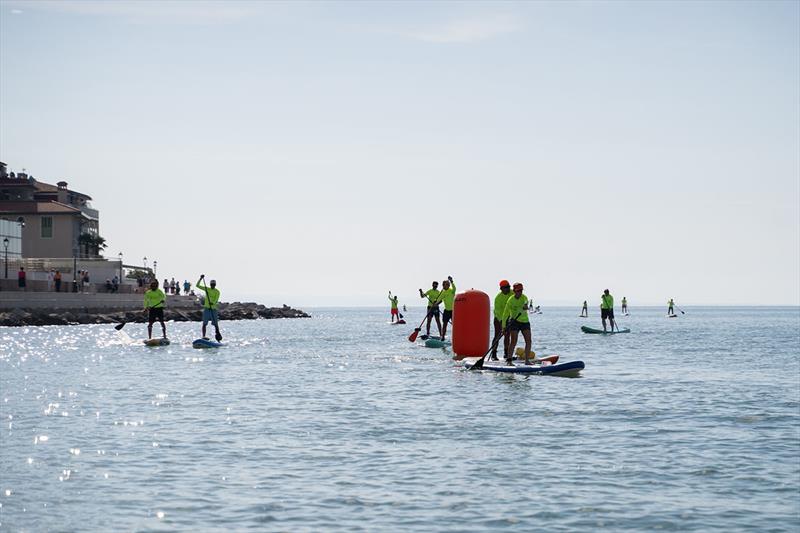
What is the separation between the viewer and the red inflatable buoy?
91.9ft

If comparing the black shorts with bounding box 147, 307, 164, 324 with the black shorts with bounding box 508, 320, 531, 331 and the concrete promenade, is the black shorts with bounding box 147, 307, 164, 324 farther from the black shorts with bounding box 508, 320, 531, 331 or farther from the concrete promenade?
the concrete promenade

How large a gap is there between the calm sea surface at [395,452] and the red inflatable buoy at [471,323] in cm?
487

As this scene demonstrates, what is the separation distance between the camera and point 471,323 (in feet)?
91.9

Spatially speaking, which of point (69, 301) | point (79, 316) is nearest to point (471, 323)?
point (79, 316)

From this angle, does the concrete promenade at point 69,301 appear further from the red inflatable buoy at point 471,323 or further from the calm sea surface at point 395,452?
the calm sea surface at point 395,452

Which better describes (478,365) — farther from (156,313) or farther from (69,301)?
(69,301)

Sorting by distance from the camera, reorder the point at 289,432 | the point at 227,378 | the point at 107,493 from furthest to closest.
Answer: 1. the point at 227,378
2. the point at 289,432
3. the point at 107,493

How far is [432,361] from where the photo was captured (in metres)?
27.8

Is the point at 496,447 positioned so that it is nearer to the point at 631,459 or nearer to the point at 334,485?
the point at 631,459

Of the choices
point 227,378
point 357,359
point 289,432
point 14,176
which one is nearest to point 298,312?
point 14,176

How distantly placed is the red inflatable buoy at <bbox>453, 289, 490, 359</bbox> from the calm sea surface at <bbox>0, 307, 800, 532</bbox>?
4.87 meters

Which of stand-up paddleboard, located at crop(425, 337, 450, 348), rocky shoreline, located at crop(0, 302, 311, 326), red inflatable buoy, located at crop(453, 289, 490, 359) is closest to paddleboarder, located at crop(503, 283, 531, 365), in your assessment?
red inflatable buoy, located at crop(453, 289, 490, 359)

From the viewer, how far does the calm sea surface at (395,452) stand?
29.0 feet

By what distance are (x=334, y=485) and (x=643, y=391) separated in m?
11.4
